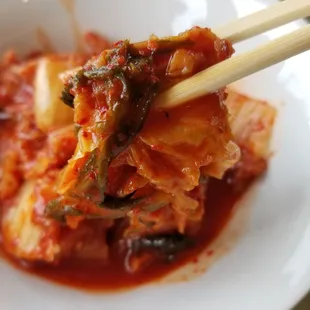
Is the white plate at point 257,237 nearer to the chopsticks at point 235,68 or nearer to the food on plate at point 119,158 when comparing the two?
the food on plate at point 119,158

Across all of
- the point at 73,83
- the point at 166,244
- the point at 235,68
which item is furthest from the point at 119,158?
the point at 166,244

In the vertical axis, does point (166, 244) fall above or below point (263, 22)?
below

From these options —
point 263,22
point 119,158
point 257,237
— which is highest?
point 263,22

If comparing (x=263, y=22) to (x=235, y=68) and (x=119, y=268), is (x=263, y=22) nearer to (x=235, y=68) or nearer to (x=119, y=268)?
(x=235, y=68)

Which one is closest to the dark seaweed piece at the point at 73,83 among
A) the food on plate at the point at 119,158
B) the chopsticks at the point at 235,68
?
the food on plate at the point at 119,158

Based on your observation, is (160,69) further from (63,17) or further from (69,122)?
(63,17)

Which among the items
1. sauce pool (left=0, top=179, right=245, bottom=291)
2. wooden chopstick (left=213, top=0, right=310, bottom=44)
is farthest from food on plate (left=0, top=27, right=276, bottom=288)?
wooden chopstick (left=213, top=0, right=310, bottom=44)
